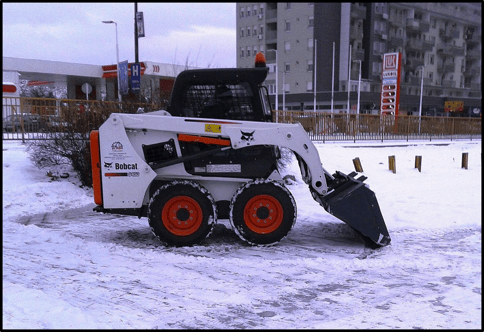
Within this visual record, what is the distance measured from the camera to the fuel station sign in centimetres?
2978

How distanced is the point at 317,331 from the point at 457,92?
76.0 meters

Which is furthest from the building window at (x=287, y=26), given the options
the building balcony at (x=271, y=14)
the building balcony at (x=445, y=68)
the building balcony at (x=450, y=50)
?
the building balcony at (x=445, y=68)

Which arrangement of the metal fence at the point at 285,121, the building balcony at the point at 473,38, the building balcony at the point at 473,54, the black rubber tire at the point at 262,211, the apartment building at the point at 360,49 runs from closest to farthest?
the black rubber tire at the point at 262,211 < the metal fence at the point at 285,121 < the apartment building at the point at 360,49 < the building balcony at the point at 473,38 < the building balcony at the point at 473,54

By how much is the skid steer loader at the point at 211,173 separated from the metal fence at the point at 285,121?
138 cm

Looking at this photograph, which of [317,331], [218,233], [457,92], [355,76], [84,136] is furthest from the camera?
[457,92]

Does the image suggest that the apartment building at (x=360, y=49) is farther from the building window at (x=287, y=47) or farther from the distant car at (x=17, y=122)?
the distant car at (x=17, y=122)

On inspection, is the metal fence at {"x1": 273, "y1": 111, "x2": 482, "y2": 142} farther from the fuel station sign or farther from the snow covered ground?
the snow covered ground

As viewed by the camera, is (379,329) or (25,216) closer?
(379,329)

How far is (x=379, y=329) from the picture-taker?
347 cm

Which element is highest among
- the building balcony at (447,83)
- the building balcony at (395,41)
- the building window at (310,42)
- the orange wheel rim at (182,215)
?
the building balcony at (395,41)

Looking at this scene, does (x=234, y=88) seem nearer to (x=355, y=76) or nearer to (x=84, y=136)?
(x=84, y=136)

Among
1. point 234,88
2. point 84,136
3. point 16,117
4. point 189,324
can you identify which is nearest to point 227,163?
point 234,88

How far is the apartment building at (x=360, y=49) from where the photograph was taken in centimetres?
5416

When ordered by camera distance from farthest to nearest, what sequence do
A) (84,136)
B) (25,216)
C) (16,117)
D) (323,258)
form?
(16,117) → (84,136) → (25,216) → (323,258)
